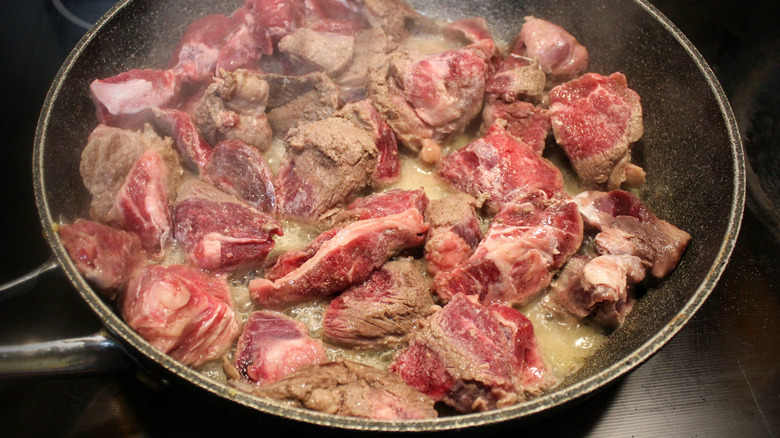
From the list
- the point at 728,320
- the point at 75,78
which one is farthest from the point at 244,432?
the point at 728,320

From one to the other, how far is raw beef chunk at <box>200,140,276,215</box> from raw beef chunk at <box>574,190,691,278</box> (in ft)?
5.14

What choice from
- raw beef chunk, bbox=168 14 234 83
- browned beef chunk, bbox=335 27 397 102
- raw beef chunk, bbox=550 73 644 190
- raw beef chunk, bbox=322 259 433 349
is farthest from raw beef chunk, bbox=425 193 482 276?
raw beef chunk, bbox=168 14 234 83

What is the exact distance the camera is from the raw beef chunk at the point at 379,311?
244 cm

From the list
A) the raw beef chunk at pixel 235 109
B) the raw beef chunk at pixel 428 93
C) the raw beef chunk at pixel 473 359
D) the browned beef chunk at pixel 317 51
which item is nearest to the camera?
the raw beef chunk at pixel 473 359

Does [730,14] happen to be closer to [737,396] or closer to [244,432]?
[737,396]

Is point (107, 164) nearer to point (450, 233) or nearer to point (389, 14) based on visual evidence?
point (450, 233)

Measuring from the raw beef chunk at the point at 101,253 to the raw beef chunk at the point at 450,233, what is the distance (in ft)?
4.37

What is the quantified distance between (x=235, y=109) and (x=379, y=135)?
2.55ft

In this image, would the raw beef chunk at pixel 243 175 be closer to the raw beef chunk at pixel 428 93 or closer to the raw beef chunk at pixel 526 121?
the raw beef chunk at pixel 428 93

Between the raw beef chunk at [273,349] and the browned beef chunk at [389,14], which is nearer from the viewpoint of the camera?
the raw beef chunk at [273,349]

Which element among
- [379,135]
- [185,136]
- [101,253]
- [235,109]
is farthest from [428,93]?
[101,253]

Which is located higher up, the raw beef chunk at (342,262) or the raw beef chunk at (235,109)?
the raw beef chunk at (235,109)

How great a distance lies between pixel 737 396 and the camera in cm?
268

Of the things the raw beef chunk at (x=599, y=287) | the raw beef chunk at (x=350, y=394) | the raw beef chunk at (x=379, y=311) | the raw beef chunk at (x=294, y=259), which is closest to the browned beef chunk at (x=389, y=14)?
the raw beef chunk at (x=294, y=259)
